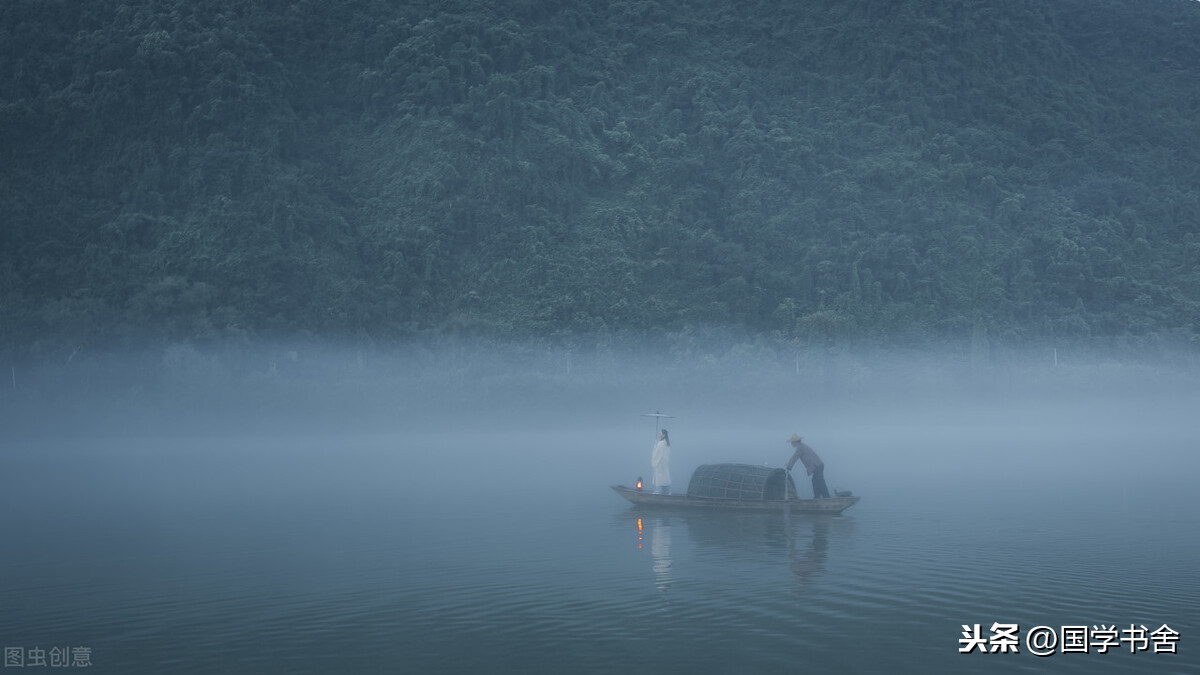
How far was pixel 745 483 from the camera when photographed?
3466 centimetres

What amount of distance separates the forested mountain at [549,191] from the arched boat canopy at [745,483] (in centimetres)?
7595

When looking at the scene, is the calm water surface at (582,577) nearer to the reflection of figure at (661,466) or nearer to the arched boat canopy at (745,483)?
the arched boat canopy at (745,483)

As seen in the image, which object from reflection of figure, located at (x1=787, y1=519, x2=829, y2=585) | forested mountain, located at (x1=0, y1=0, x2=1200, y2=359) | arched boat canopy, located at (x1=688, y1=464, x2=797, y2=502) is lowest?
reflection of figure, located at (x1=787, y1=519, x2=829, y2=585)

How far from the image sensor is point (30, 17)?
7131 inches

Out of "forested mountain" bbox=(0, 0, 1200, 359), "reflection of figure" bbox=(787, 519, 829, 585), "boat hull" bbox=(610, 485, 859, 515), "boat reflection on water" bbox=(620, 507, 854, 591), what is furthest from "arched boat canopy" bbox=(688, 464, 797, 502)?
"forested mountain" bbox=(0, 0, 1200, 359)

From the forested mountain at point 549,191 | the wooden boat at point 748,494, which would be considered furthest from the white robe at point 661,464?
the forested mountain at point 549,191

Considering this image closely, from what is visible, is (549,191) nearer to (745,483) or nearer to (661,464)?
(661,464)

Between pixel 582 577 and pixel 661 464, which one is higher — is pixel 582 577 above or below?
below

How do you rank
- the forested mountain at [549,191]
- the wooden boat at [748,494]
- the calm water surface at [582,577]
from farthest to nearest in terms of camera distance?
the forested mountain at [549,191], the wooden boat at [748,494], the calm water surface at [582,577]

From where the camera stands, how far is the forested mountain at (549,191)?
126250 millimetres

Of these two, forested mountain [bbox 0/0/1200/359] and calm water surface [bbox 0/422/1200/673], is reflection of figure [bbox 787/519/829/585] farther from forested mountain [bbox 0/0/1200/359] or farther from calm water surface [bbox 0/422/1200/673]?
forested mountain [bbox 0/0/1200/359]

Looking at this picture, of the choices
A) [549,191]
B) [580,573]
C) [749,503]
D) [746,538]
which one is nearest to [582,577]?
[580,573]

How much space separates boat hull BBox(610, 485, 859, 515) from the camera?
33.5 m

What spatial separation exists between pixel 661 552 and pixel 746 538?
3098 millimetres
